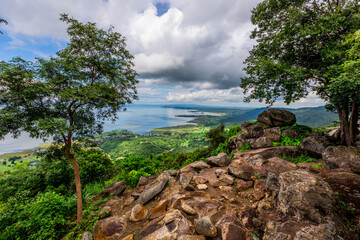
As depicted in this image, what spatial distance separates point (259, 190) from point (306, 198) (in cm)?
191

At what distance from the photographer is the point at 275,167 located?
7.01 meters

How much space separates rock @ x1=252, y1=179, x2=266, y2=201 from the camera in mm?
5086

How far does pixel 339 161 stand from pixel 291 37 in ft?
31.1

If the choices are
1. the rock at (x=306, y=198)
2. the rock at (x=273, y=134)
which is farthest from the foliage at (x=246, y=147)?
the rock at (x=306, y=198)

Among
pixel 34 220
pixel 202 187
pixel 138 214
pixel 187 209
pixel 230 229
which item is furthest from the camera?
pixel 202 187

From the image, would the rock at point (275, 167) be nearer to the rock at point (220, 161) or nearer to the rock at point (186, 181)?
the rock at point (220, 161)

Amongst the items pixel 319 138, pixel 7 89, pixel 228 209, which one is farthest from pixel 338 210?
pixel 7 89

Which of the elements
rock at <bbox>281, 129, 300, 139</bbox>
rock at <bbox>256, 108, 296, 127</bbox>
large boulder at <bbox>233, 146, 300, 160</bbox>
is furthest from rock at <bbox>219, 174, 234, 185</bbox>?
rock at <bbox>256, 108, 296, 127</bbox>

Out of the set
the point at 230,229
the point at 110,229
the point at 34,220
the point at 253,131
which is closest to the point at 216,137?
the point at 253,131

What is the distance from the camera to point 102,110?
8.49 m

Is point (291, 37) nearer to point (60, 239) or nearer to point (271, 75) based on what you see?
point (271, 75)

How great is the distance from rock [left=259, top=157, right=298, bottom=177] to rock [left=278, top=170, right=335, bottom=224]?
7.91 ft

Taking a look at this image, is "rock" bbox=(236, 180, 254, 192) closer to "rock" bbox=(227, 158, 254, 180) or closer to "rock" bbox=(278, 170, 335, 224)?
"rock" bbox=(227, 158, 254, 180)

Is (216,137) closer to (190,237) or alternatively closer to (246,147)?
(246,147)
